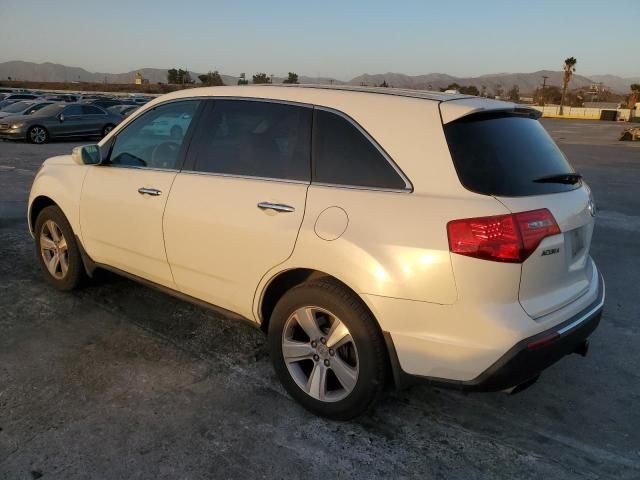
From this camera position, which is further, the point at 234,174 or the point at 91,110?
the point at 91,110

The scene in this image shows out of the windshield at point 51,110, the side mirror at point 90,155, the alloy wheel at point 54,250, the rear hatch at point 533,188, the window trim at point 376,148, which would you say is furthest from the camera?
the windshield at point 51,110

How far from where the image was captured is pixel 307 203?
2830 millimetres

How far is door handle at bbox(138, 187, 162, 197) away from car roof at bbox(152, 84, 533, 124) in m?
0.74

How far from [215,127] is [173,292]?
3.80ft

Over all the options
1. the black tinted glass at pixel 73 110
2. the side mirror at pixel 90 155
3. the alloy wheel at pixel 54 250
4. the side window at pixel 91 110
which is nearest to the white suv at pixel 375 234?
the side mirror at pixel 90 155

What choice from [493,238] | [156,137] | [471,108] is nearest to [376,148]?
[471,108]

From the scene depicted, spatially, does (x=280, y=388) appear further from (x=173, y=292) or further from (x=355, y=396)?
(x=173, y=292)

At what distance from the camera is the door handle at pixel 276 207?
2883 millimetres

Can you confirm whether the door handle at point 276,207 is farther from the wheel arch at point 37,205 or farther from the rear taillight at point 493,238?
the wheel arch at point 37,205

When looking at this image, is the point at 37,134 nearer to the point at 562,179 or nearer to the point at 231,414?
the point at 231,414

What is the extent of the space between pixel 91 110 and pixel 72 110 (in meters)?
0.81

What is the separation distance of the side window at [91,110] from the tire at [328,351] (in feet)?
63.4

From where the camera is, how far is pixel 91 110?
1997 centimetres

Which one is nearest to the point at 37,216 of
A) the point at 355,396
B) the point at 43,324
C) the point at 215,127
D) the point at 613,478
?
the point at 43,324
